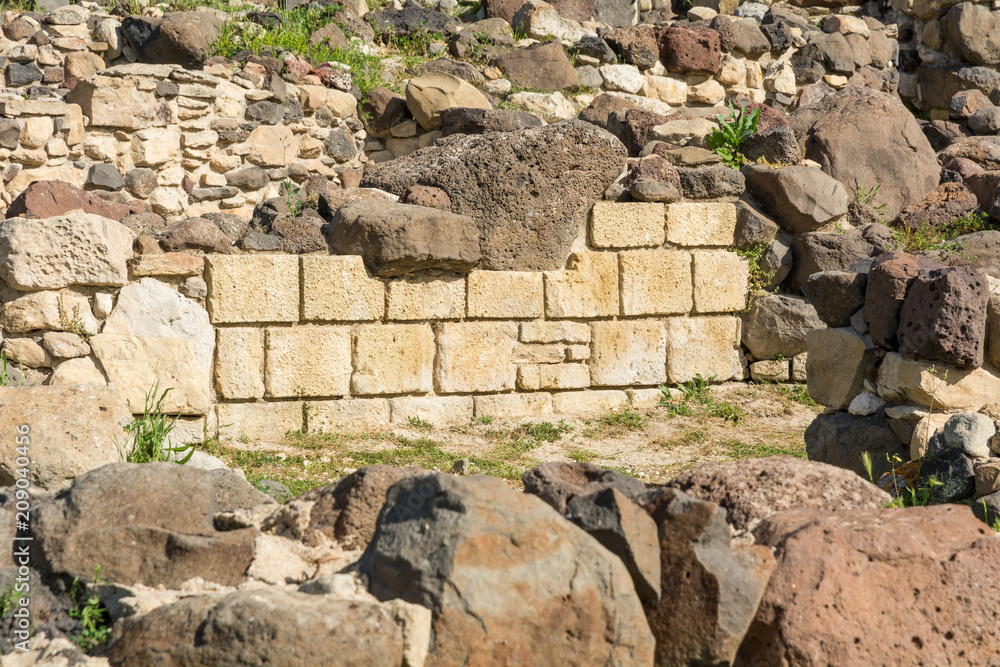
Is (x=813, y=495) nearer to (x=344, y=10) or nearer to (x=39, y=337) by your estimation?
(x=39, y=337)

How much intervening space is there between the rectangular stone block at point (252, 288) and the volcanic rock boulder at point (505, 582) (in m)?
3.67

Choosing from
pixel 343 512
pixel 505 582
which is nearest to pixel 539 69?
pixel 343 512

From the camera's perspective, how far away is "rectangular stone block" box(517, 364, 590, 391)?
6.11 meters

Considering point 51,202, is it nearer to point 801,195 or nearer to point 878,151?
point 801,195

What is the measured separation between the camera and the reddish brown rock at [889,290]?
4004mm

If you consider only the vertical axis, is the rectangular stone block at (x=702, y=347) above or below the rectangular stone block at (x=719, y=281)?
below

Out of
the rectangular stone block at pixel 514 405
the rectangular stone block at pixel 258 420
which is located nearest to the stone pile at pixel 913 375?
the rectangular stone block at pixel 514 405

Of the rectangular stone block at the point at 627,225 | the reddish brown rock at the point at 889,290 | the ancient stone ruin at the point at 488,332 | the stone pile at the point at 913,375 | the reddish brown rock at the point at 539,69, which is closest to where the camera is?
the ancient stone ruin at the point at 488,332

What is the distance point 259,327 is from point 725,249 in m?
3.59

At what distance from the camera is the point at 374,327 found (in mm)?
5672

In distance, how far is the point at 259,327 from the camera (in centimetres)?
544

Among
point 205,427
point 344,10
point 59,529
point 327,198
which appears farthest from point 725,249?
point 59,529

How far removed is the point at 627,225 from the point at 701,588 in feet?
14.7

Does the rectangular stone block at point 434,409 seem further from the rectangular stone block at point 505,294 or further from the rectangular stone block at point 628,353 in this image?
the rectangular stone block at point 628,353
